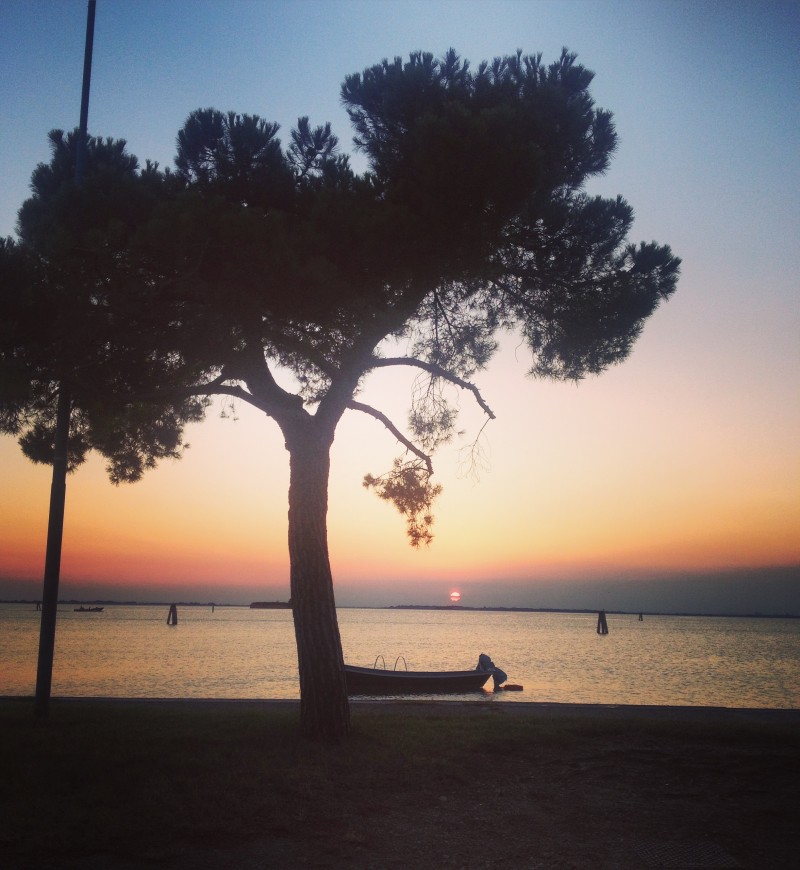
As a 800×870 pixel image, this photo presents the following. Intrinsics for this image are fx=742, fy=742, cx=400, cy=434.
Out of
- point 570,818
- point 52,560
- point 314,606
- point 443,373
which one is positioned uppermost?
point 443,373

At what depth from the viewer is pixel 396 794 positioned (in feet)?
22.6

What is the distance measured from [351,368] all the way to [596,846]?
5918mm

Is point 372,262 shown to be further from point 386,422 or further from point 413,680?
point 413,680

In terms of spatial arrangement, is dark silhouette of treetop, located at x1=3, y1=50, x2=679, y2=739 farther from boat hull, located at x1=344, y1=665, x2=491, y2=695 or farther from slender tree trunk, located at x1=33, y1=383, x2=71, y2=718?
boat hull, located at x1=344, y1=665, x2=491, y2=695

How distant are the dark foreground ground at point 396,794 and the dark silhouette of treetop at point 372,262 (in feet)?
4.86

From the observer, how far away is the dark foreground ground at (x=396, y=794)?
542 centimetres

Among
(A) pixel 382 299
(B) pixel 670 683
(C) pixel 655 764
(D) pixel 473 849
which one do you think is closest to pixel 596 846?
(D) pixel 473 849

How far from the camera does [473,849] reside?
5.56m

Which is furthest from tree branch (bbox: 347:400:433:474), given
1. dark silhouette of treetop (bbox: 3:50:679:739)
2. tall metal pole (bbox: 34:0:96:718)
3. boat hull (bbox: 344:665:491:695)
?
boat hull (bbox: 344:665:491:695)

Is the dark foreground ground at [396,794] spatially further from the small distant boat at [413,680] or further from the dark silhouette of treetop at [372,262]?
the small distant boat at [413,680]

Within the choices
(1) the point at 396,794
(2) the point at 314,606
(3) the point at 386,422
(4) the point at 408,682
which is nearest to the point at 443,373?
(3) the point at 386,422

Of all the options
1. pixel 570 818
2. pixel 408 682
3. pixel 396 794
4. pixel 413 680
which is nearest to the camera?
pixel 570 818

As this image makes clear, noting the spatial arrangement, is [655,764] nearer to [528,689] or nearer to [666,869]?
[666,869]

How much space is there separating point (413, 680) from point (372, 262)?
17434mm
